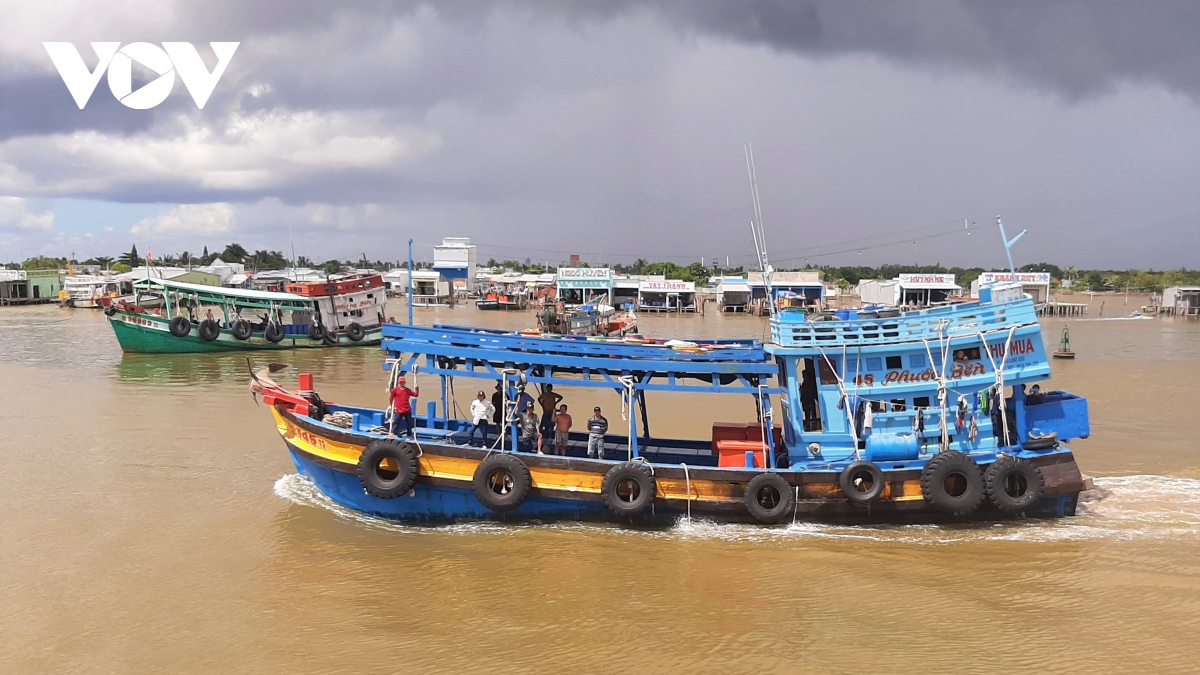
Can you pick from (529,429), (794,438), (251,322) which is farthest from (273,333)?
(794,438)

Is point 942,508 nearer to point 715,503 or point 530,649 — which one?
point 715,503

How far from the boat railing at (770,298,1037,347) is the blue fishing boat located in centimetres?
2

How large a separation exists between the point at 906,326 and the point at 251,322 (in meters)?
28.6

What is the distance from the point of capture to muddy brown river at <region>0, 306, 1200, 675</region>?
7.56 metres

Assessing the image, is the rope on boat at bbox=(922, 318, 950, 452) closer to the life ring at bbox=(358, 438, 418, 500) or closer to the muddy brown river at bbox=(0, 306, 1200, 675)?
the muddy brown river at bbox=(0, 306, 1200, 675)

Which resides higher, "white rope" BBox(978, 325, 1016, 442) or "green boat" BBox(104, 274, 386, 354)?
"green boat" BBox(104, 274, 386, 354)

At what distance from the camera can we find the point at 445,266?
3108 inches

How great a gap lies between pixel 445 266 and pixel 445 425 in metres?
68.6

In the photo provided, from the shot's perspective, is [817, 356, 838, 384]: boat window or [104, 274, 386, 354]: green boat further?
[104, 274, 386, 354]: green boat

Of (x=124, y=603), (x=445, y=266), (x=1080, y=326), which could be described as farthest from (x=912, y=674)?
(x=445, y=266)

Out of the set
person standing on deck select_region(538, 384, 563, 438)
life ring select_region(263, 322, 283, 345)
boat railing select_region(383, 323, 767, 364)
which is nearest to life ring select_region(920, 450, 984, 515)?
boat railing select_region(383, 323, 767, 364)

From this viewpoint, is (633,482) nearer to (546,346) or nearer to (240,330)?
(546,346)

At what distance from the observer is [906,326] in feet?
36.0

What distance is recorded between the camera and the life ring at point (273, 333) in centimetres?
3166
